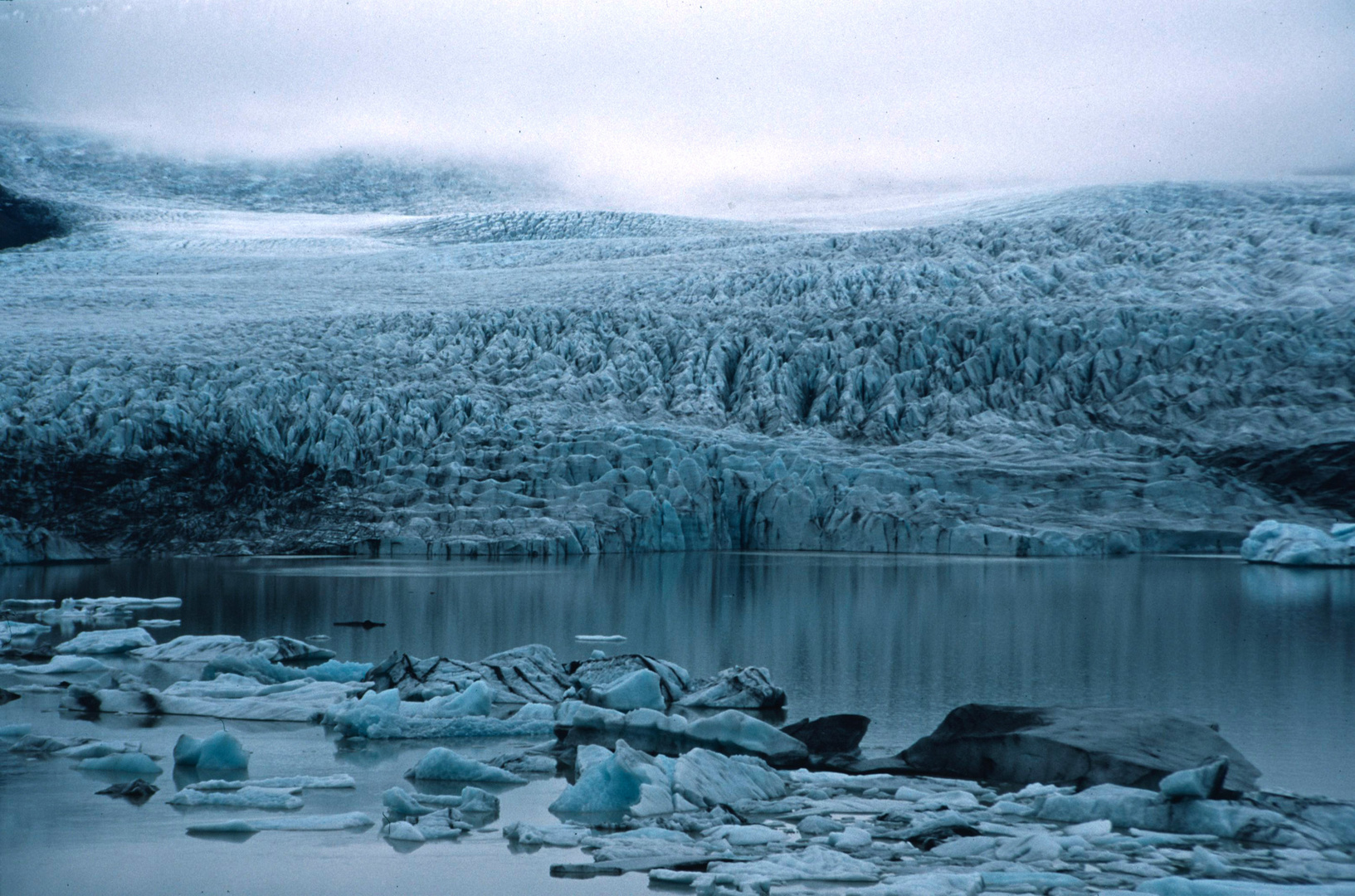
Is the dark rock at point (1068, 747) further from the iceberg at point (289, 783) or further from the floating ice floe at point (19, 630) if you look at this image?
the floating ice floe at point (19, 630)

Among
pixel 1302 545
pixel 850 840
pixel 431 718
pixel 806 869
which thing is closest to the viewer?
pixel 806 869

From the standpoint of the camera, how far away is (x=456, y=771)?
461 centimetres

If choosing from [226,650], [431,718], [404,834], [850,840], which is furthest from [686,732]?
[226,650]

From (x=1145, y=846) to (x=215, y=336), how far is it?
19.5 metres

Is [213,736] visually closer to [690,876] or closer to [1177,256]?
[690,876]

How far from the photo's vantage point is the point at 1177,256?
24.2 m

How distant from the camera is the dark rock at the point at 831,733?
5.05m

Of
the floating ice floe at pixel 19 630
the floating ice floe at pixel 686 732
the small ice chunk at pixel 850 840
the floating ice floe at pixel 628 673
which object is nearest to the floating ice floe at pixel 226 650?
the floating ice floe at pixel 19 630

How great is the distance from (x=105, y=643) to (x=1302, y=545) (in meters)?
14.2

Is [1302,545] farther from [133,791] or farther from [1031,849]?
[133,791]

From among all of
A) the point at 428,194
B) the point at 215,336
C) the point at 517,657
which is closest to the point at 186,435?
the point at 215,336

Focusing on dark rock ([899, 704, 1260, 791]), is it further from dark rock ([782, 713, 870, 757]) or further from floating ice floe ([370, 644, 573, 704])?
floating ice floe ([370, 644, 573, 704])

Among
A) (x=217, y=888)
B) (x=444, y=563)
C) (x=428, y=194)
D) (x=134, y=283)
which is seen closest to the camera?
(x=217, y=888)

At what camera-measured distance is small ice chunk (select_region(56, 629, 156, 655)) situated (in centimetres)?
772
